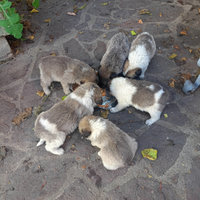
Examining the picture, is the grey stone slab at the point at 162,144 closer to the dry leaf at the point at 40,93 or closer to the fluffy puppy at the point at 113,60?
the fluffy puppy at the point at 113,60

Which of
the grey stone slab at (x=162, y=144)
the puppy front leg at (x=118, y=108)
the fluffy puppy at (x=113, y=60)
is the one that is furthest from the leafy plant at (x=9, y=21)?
the grey stone slab at (x=162, y=144)

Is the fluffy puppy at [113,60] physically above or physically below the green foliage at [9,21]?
below

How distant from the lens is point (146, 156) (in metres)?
3.35

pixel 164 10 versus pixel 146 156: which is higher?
pixel 164 10

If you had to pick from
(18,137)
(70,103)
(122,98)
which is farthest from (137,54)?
(18,137)

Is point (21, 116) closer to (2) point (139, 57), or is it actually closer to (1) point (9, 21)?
(1) point (9, 21)

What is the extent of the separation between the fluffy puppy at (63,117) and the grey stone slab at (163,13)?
4311 mm

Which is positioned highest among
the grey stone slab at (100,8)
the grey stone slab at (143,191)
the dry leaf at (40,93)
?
the grey stone slab at (100,8)

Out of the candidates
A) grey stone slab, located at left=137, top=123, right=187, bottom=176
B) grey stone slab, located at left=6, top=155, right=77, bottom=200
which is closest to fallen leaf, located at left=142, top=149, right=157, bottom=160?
grey stone slab, located at left=137, top=123, right=187, bottom=176

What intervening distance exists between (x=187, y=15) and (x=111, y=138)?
598 centimetres

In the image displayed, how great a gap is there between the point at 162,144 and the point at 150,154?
38cm

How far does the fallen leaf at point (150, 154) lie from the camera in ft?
10.9

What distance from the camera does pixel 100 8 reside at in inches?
262

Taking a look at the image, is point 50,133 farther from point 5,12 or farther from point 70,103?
point 5,12
